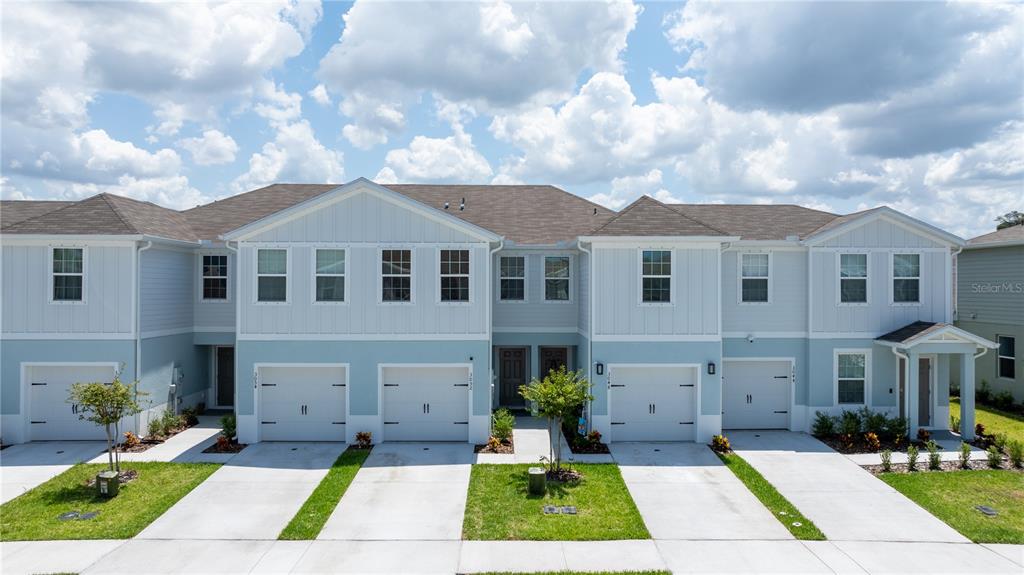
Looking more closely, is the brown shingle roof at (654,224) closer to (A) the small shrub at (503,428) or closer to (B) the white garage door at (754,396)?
(B) the white garage door at (754,396)

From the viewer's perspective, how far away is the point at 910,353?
47.2 ft

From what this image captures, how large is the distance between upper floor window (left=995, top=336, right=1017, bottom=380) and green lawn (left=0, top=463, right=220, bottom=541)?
2428 cm

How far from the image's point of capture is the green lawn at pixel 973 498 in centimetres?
937

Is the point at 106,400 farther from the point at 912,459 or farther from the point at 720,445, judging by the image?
the point at 912,459

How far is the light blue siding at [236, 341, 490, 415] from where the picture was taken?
46.1 feet

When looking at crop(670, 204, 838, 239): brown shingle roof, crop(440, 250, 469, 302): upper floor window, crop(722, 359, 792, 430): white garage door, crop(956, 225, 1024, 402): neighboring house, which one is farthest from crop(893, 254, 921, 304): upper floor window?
crop(440, 250, 469, 302): upper floor window

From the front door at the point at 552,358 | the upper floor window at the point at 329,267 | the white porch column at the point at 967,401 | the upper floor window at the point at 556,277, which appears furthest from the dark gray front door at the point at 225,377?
the white porch column at the point at 967,401

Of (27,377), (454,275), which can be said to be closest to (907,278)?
(454,275)

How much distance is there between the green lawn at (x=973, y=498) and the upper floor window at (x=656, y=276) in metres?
6.07

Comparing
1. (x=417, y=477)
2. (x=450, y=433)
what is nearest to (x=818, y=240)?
(x=450, y=433)

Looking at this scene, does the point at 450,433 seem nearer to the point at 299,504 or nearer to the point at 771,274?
the point at 299,504

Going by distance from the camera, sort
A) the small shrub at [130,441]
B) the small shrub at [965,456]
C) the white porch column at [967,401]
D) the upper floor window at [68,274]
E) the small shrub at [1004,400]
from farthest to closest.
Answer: the small shrub at [1004,400] → the white porch column at [967,401] → the upper floor window at [68,274] → the small shrub at [130,441] → the small shrub at [965,456]

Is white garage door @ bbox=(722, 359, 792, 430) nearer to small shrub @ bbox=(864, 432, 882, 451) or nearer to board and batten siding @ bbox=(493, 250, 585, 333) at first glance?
small shrub @ bbox=(864, 432, 882, 451)

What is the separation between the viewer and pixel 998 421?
17.0 m
